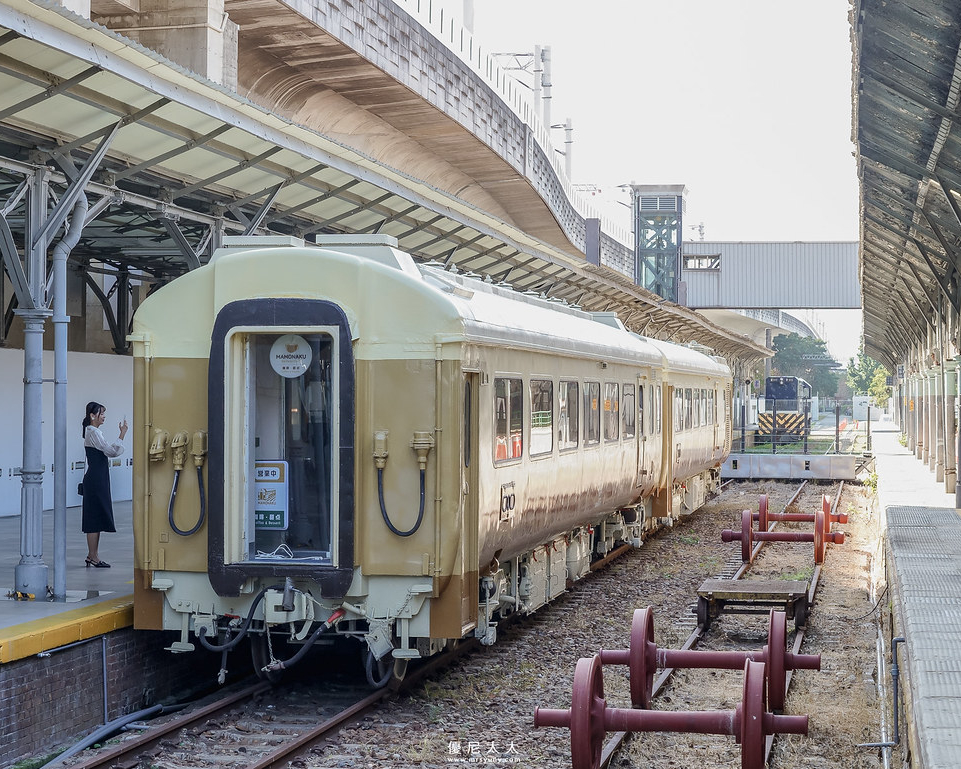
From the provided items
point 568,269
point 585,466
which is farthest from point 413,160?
point 585,466

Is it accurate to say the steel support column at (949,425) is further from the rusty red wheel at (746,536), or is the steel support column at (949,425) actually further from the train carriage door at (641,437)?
the train carriage door at (641,437)

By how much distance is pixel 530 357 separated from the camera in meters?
10.4

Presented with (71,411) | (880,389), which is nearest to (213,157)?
(71,411)

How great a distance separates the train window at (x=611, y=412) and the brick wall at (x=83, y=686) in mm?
4990

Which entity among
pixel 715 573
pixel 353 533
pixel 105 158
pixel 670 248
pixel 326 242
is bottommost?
pixel 715 573

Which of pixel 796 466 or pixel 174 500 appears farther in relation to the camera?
pixel 796 466

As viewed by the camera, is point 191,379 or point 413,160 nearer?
point 191,379

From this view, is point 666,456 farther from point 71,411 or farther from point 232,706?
point 232,706

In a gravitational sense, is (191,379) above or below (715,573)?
above

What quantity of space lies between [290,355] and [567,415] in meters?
3.67

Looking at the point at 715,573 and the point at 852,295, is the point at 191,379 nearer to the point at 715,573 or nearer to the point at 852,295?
the point at 715,573

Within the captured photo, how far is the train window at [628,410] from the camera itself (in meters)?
14.3

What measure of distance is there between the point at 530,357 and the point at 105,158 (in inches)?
149

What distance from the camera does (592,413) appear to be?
12.6 m
